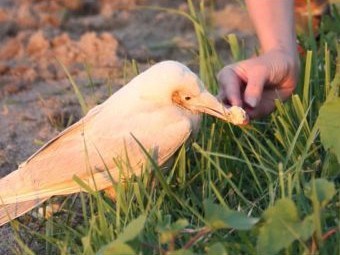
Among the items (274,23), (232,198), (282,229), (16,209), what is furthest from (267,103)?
(282,229)

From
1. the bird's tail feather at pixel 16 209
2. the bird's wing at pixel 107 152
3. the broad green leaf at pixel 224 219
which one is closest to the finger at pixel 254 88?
the bird's wing at pixel 107 152

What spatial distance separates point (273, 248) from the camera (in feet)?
6.25

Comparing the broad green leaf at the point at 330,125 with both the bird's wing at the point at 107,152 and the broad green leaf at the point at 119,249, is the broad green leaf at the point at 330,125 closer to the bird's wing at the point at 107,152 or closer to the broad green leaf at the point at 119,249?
the bird's wing at the point at 107,152

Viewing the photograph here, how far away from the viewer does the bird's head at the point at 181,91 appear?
2506 mm

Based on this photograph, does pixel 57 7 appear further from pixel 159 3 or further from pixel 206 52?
pixel 206 52

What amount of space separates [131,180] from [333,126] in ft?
1.76

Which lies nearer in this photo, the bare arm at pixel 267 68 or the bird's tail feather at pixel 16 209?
the bird's tail feather at pixel 16 209

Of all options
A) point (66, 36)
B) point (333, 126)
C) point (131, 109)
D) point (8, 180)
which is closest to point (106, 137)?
point (131, 109)

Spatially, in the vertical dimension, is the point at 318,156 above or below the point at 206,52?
below

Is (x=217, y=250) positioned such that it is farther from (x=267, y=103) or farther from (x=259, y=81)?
(x=267, y=103)

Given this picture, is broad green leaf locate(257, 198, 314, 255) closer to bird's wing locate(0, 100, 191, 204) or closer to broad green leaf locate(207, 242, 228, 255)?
broad green leaf locate(207, 242, 228, 255)

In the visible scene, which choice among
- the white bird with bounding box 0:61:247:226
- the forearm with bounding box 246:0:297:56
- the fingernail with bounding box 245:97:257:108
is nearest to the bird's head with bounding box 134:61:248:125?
the white bird with bounding box 0:61:247:226

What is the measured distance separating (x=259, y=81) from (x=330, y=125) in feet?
1.09

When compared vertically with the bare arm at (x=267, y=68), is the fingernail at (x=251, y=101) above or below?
below
